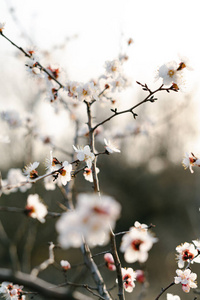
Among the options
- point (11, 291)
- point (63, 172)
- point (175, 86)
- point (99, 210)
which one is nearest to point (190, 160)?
point (175, 86)

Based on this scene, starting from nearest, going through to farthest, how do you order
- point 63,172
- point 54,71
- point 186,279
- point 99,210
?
point 99,210
point 63,172
point 186,279
point 54,71

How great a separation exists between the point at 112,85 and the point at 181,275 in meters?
1.04

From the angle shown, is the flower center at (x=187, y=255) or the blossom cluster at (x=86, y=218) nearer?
the blossom cluster at (x=86, y=218)

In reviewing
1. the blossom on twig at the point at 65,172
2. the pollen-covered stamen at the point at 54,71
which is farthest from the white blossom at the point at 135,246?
the pollen-covered stamen at the point at 54,71

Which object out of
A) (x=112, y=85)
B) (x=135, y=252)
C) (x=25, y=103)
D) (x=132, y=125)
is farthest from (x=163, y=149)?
(x=135, y=252)

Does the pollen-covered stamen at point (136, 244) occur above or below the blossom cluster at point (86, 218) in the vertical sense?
above

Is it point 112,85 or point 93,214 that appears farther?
point 112,85

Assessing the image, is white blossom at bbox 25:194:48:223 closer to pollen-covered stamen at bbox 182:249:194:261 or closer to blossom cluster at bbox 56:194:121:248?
blossom cluster at bbox 56:194:121:248

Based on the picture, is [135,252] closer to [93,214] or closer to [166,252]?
[93,214]

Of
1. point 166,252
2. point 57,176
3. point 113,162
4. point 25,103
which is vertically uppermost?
point 113,162

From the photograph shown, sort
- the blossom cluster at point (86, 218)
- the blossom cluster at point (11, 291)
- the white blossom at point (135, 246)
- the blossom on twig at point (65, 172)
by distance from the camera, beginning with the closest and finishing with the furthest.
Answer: the blossom cluster at point (86, 218), the white blossom at point (135, 246), the blossom on twig at point (65, 172), the blossom cluster at point (11, 291)

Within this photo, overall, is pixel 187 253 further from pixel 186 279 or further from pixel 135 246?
pixel 135 246

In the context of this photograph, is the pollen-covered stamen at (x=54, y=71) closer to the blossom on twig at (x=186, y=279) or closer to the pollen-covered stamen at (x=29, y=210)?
the pollen-covered stamen at (x=29, y=210)

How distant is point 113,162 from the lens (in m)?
10.0
